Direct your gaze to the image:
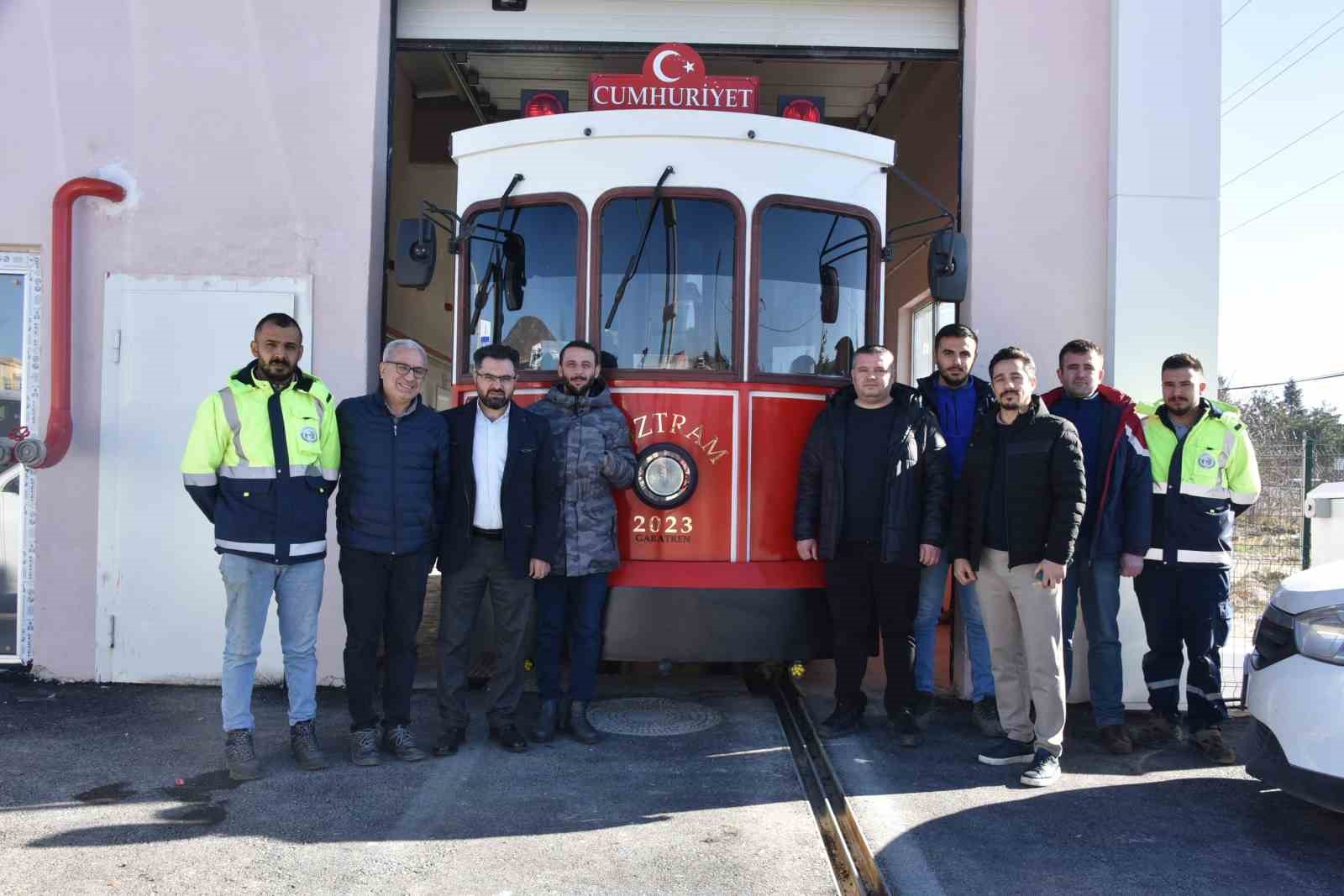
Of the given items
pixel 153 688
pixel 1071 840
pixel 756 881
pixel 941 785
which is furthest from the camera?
pixel 153 688

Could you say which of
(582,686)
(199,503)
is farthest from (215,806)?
(582,686)

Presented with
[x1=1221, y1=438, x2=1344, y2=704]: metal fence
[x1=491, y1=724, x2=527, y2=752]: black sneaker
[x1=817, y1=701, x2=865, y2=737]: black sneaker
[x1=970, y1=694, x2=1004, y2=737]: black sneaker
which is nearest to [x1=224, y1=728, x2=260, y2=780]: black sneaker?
[x1=491, y1=724, x2=527, y2=752]: black sneaker

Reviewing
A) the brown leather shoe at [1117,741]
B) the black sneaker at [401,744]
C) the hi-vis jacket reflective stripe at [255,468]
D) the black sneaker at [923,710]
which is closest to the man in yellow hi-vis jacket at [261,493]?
the hi-vis jacket reflective stripe at [255,468]

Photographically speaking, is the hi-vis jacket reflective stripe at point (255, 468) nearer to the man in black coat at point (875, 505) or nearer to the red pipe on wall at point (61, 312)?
the red pipe on wall at point (61, 312)

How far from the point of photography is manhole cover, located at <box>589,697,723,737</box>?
18.0ft

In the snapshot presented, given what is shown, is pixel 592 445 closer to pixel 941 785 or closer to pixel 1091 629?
pixel 941 785

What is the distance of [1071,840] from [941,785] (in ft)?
2.26

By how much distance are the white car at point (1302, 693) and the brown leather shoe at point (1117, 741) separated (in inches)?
37.1

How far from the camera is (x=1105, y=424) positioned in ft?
16.9

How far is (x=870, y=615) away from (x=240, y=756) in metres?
2.81

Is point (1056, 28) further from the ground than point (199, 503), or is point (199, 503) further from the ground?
point (1056, 28)

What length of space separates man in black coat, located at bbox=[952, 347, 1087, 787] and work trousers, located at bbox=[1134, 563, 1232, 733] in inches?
31.8

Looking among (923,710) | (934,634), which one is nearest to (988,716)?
(923,710)

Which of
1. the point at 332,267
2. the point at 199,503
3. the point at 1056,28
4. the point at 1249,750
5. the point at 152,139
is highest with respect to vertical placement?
the point at 1056,28
